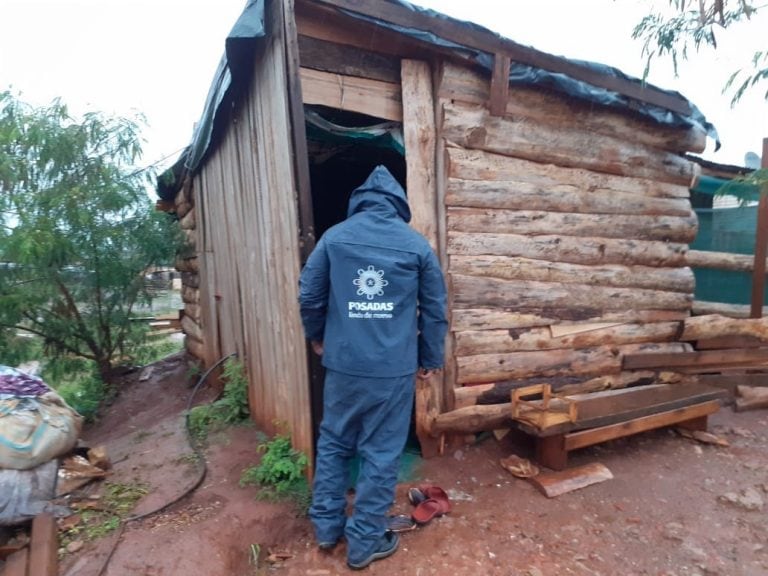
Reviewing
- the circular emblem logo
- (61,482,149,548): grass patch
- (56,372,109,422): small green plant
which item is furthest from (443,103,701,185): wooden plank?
(56,372,109,422): small green plant

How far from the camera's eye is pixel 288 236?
130 inches

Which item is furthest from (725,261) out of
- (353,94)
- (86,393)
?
(86,393)

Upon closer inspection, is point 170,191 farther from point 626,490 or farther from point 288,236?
point 626,490

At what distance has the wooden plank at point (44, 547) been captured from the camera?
2.58 meters

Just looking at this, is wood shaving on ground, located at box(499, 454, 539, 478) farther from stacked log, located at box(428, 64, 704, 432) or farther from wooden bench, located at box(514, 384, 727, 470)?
stacked log, located at box(428, 64, 704, 432)

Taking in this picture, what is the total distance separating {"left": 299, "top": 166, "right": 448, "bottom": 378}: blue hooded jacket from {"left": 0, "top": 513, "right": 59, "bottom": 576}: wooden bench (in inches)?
74.5

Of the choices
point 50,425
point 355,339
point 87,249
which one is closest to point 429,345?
point 355,339

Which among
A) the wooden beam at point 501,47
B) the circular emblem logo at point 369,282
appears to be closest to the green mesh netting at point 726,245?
the wooden beam at point 501,47

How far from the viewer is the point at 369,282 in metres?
2.68

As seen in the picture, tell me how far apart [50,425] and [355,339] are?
2587 mm

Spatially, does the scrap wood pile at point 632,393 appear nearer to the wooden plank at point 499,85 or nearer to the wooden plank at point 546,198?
the wooden plank at point 546,198

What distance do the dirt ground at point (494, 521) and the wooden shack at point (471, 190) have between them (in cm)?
46

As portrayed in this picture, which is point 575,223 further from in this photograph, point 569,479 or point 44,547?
point 44,547

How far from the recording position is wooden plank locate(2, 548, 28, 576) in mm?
2611
